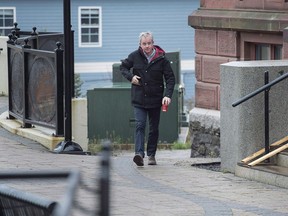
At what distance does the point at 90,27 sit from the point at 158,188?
1196 inches

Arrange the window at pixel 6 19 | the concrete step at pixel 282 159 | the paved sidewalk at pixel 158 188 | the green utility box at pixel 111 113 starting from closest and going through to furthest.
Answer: the paved sidewalk at pixel 158 188 < the concrete step at pixel 282 159 < the green utility box at pixel 111 113 < the window at pixel 6 19

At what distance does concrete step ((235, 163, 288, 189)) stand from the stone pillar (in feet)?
1.09

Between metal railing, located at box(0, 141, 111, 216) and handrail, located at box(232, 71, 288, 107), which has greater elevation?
metal railing, located at box(0, 141, 111, 216)

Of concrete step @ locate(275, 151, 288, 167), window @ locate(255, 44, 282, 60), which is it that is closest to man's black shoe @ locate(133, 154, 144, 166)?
concrete step @ locate(275, 151, 288, 167)

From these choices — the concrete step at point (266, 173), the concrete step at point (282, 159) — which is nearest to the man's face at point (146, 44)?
the concrete step at point (266, 173)

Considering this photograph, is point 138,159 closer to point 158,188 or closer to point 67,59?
point 67,59

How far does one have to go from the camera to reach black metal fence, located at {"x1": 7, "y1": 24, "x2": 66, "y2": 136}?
12.7 m

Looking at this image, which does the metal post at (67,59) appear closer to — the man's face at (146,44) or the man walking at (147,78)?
the man walking at (147,78)

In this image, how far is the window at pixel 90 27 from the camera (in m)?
39.6

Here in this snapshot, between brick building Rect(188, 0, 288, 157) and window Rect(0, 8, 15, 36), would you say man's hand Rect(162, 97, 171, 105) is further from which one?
window Rect(0, 8, 15, 36)

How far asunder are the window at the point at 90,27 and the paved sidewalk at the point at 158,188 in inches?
1051

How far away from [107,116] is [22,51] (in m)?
7.55

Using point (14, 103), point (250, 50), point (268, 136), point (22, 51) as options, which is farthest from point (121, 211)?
point (250, 50)

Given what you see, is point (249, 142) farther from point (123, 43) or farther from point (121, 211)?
point (123, 43)
